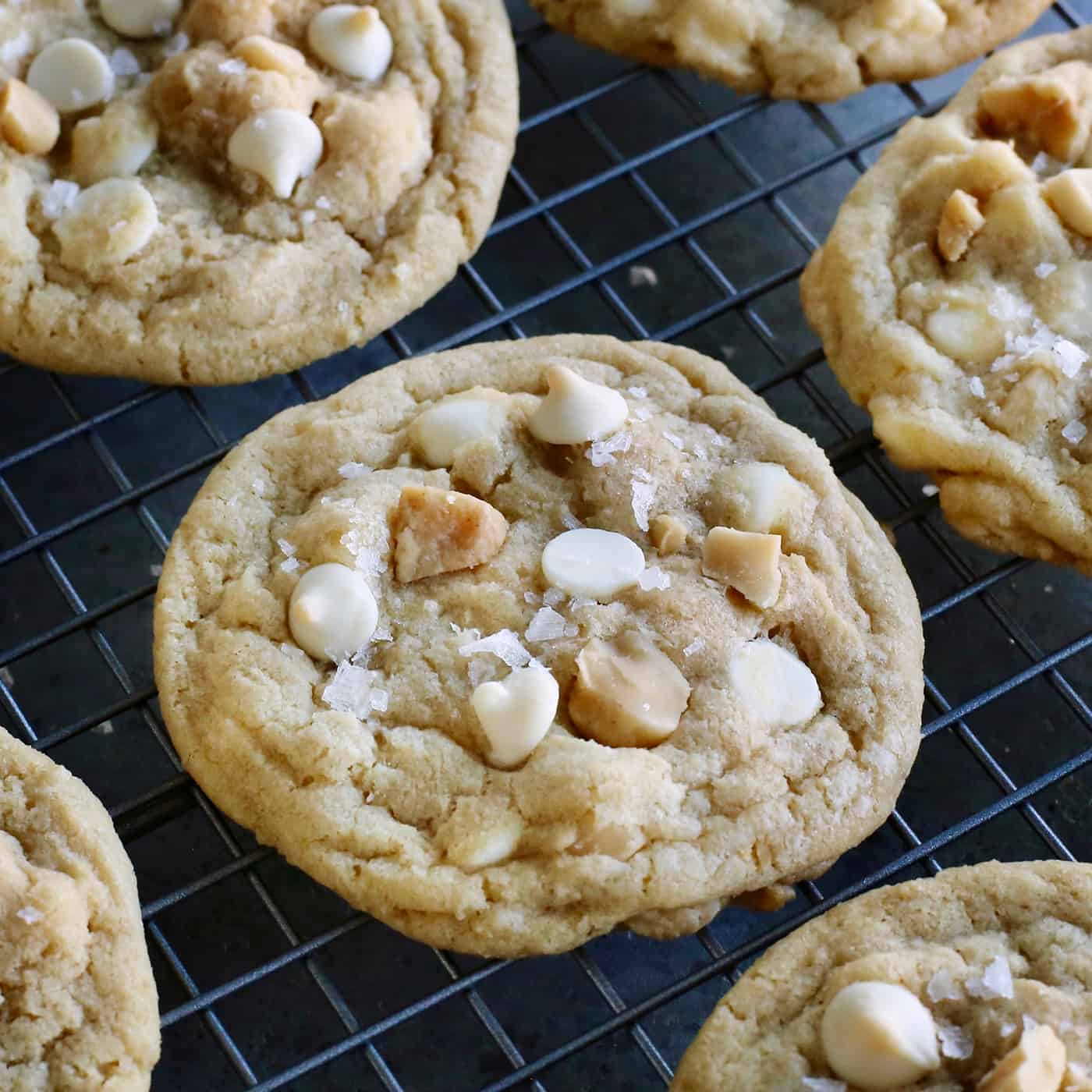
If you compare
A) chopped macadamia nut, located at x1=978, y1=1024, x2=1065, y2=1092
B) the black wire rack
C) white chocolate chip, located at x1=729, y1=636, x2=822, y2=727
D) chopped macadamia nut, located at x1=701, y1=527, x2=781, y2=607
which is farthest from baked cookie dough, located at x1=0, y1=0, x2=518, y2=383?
chopped macadamia nut, located at x1=978, y1=1024, x2=1065, y2=1092

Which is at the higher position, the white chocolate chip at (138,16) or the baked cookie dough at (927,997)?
the white chocolate chip at (138,16)

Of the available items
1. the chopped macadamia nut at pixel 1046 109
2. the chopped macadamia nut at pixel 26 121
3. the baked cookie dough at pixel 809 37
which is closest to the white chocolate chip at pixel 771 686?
the chopped macadamia nut at pixel 1046 109

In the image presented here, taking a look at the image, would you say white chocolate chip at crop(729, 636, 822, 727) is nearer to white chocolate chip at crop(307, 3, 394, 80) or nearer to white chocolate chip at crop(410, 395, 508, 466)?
white chocolate chip at crop(410, 395, 508, 466)

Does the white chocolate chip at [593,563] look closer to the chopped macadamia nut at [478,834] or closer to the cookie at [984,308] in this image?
the chopped macadamia nut at [478,834]

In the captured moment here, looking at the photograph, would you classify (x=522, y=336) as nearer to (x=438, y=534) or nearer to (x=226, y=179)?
(x=226, y=179)

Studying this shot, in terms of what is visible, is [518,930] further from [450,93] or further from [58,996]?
[450,93]

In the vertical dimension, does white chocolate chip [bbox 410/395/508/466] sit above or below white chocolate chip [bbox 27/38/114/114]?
below
